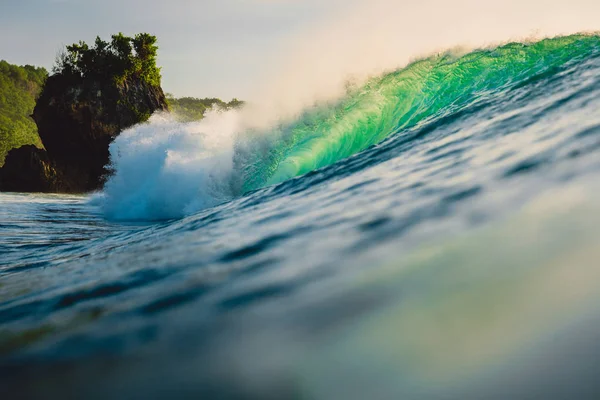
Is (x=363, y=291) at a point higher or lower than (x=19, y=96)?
lower

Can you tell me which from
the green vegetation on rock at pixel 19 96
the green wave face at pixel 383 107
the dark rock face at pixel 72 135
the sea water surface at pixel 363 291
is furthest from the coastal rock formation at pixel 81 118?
the green vegetation on rock at pixel 19 96

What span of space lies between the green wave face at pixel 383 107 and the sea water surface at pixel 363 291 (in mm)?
3435

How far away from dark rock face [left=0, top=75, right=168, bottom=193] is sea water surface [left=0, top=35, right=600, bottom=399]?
2656cm

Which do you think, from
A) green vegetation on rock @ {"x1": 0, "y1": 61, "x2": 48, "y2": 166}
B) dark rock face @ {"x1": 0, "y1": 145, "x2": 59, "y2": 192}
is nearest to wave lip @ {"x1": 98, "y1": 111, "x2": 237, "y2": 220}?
dark rock face @ {"x1": 0, "y1": 145, "x2": 59, "y2": 192}

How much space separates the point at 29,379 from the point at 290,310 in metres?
0.69

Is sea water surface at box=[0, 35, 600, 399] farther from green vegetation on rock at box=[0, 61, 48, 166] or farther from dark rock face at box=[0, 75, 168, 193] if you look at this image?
green vegetation on rock at box=[0, 61, 48, 166]

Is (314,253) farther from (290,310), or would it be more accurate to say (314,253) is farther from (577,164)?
(577,164)

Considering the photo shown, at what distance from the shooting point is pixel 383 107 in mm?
7625

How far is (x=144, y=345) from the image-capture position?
1.20 meters

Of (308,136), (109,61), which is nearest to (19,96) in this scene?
(109,61)

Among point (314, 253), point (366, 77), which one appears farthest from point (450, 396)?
point (366, 77)

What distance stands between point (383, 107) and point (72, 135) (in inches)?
1017

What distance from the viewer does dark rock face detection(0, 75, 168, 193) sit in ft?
87.7

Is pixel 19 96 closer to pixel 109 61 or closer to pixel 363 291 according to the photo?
pixel 109 61
